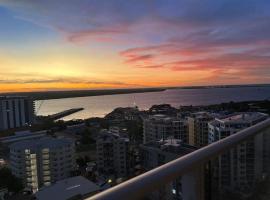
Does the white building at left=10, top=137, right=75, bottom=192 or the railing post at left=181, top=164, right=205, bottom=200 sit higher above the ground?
the railing post at left=181, top=164, right=205, bottom=200

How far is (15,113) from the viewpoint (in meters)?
47.1

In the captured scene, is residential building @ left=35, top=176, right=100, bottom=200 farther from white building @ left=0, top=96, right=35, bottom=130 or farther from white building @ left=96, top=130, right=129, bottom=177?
white building @ left=0, top=96, right=35, bottom=130

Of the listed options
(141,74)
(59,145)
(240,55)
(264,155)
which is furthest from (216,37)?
(141,74)

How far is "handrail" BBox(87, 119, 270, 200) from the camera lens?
767mm

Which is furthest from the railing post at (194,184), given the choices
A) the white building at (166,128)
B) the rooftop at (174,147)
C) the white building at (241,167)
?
the white building at (166,128)

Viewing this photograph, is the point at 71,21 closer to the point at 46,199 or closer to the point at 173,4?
the point at 173,4

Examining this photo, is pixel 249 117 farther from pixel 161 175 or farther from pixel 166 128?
pixel 166 128

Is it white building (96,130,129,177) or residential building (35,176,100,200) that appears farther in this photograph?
white building (96,130,129,177)

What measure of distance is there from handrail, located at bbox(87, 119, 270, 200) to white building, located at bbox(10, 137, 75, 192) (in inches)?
473

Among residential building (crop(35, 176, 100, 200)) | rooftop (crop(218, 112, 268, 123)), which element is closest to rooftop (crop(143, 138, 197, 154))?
residential building (crop(35, 176, 100, 200))

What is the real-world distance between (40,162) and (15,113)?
3590 cm

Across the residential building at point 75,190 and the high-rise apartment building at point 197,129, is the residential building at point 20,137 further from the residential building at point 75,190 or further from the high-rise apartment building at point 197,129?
the residential building at point 75,190

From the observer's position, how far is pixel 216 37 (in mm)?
15867

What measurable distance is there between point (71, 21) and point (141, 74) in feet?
73.9
